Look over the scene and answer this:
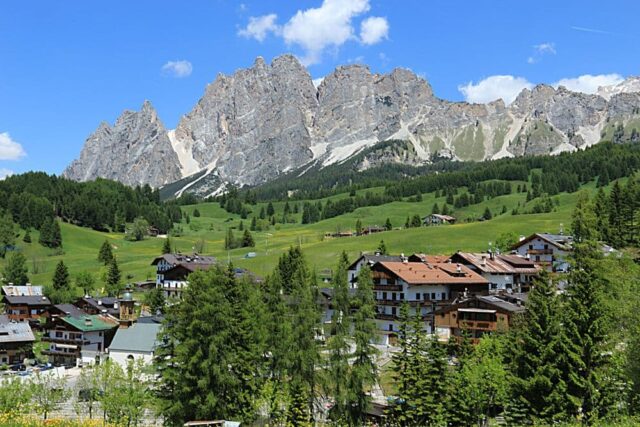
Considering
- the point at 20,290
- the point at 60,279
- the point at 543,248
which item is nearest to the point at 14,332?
the point at 20,290

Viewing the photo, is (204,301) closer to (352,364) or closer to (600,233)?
(352,364)

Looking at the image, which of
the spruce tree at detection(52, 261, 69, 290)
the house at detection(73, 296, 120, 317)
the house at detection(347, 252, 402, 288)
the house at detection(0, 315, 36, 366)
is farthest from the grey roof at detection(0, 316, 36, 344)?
the house at detection(347, 252, 402, 288)

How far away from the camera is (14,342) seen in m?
85.1

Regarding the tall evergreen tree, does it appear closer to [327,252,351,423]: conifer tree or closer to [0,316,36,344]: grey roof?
[0,316,36,344]: grey roof

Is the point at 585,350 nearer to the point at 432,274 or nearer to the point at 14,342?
the point at 432,274

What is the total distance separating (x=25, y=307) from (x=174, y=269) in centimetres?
3079

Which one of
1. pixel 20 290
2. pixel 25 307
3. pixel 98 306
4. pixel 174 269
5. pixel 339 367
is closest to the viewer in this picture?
pixel 339 367

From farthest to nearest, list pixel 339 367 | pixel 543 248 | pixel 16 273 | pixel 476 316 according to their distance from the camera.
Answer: pixel 16 273
pixel 543 248
pixel 476 316
pixel 339 367

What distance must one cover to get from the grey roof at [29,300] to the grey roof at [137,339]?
1487 inches

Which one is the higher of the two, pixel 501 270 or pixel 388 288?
pixel 501 270

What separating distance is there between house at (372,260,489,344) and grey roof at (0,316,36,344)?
168ft

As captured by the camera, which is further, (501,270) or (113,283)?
(113,283)

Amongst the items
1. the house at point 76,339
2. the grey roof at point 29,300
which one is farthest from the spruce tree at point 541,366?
the grey roof at point 29,300

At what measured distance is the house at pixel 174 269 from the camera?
128 m
